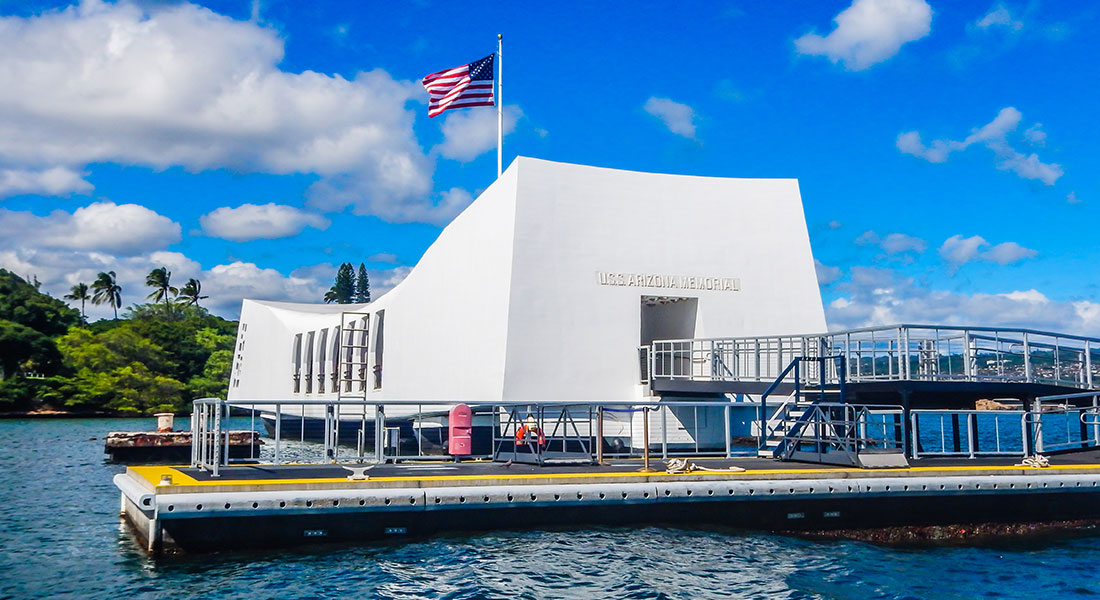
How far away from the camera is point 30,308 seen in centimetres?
7438

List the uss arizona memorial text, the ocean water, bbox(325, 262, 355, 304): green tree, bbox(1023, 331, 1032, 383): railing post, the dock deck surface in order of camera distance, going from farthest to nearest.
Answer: bbox(325, 262, 355, 304): green tree → the uss arizona memorial text → bbox(1023, 331, 1032, 383): railing post → the dock deck surface → the ocean water

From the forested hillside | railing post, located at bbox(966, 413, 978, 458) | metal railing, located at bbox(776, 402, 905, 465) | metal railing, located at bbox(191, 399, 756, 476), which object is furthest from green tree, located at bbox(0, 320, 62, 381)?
railing post, located at bbox(966, 413, 978, 458)

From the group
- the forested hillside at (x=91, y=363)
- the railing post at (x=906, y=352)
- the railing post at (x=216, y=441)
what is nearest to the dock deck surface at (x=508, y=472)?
the railing post at (x=216, y=441)

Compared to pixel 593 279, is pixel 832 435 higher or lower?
lower

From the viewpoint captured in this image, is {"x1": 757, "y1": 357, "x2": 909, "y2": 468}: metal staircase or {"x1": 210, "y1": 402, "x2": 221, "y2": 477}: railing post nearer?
{"x1": 210, "y1": 402, "x2": 221, "y2": 477}: railing post

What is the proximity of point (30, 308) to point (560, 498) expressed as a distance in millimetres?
74833

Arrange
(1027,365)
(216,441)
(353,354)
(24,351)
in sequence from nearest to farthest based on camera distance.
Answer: (216,441), (1027,365), (353,354), (24,351)

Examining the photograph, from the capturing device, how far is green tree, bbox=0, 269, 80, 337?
73000 mm

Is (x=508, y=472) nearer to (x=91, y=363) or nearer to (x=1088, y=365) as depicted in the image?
(x=1088, y=365)

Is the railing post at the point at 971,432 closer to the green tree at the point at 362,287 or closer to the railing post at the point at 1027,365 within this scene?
the railing post at the point at 1027,365

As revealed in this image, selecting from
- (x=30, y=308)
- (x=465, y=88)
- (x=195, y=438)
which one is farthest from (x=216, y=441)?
(x=30, y=308)

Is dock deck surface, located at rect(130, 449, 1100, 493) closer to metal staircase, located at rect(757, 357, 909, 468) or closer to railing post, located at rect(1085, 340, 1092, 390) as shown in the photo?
metal staircase, located at rect(757, 357, 909, 468)

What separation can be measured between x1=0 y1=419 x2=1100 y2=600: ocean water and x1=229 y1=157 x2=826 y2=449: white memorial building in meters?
13.4

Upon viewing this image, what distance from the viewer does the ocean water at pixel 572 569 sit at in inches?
424
